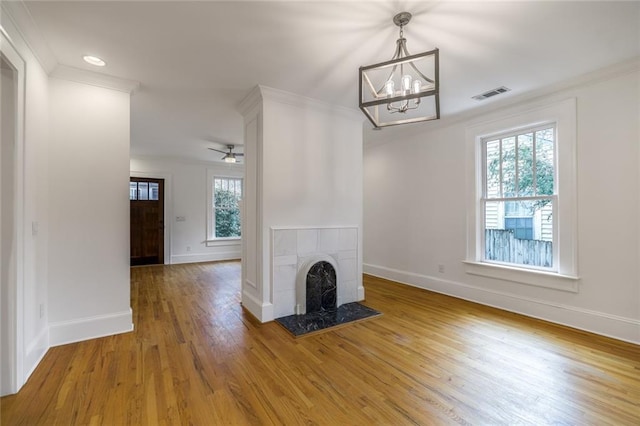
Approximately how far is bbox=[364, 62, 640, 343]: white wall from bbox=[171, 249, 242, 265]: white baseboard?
432 cm

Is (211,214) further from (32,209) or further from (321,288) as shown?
(32,209)

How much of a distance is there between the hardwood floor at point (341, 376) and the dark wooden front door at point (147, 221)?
13.0ft

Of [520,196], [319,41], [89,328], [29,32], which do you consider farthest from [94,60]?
[520,196]

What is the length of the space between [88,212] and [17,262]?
0.83 m

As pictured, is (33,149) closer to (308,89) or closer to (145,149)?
(308,89)

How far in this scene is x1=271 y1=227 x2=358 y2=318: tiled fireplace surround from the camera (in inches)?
126

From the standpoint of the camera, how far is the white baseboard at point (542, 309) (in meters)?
2.65

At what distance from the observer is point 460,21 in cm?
204

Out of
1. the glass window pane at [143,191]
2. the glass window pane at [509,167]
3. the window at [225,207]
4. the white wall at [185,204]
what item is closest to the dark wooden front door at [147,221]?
the glass window pane at [143,191]

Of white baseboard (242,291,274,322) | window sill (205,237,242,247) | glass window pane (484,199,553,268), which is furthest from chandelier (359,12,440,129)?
window sill (205,237,242,247)

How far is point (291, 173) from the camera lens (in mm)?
3311

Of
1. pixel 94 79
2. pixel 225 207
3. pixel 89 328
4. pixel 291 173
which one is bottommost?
pixel 89 328

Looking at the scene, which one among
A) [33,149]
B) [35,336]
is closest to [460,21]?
[33,149]

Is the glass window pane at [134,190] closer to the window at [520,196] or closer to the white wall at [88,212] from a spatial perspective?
the white wall at [88,212]
